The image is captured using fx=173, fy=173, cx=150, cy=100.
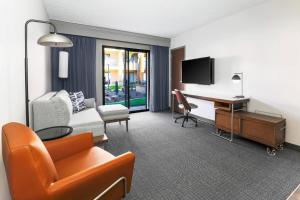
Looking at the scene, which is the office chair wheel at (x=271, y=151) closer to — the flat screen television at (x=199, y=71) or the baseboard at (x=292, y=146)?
the baseboard at (x=292, y=146)

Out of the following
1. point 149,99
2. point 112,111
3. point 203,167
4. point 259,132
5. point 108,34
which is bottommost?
point 203,167

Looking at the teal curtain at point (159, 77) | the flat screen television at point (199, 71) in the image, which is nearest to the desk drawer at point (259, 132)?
the flat screen television at point (199, 71)

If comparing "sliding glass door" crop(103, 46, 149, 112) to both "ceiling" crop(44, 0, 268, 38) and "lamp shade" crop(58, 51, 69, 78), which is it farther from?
"lamp shade" crop(58, 51, 69, 78)

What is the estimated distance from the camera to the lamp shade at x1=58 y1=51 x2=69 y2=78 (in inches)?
159

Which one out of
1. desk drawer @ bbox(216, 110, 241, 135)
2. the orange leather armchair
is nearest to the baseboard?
desk drawer @ bbox(216, 110, 241, 135)

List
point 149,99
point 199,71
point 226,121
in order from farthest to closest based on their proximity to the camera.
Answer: point 149,99, point 199,71, point 226,121

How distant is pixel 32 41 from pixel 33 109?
954 millimetres

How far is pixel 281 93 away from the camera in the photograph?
296 cm

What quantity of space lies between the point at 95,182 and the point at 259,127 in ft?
9.03

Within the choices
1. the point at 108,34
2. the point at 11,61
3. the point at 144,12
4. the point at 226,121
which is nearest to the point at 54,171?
the point at 11,61

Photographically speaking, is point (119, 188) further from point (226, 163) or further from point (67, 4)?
point (67, 4)

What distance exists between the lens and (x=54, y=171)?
3.57ft

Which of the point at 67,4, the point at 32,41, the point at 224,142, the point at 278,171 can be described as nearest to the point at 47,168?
the point at 32,41

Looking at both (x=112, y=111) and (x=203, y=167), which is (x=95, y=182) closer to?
(x=203, y=167)
